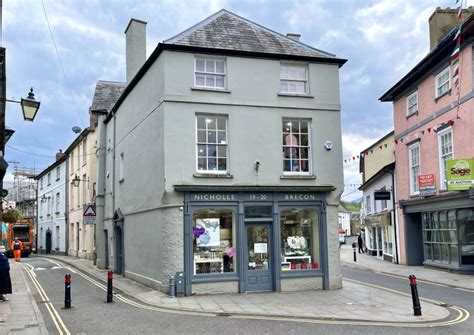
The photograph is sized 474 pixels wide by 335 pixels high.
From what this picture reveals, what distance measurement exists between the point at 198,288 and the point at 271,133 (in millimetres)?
5638

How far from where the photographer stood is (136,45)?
21.9 meters

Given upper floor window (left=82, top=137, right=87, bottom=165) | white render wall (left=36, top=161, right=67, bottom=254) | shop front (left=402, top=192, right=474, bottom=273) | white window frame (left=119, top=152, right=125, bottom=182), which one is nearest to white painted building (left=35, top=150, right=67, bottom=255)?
white render wall (left=36, top=161, right=67, bottom=254)

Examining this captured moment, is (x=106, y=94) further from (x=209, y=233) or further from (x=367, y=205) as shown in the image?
(x=367, y=205)

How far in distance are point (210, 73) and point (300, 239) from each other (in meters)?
6.38

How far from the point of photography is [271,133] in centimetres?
1588

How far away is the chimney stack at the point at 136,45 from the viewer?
21.9m

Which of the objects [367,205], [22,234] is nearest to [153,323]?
[367,205]

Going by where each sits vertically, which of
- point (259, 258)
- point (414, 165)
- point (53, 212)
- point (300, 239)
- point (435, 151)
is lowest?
point (259, 258)

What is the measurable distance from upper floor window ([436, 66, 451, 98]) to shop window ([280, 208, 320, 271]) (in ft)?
34.6

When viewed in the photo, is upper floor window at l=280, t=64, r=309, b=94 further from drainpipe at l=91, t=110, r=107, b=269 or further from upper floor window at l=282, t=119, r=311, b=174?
drainpipe at l=91, t=110, r=107, b=269

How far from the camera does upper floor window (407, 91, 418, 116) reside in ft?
82.2

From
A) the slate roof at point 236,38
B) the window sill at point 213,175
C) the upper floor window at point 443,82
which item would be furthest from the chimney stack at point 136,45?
the upper floor window at point 443,82

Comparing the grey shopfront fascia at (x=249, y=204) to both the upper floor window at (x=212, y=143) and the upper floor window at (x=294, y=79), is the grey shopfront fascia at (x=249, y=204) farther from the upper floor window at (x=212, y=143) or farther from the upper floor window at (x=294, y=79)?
the upper floor window at (x=294, y=79)

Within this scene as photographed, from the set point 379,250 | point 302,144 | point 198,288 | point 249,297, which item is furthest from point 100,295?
point 379,250
